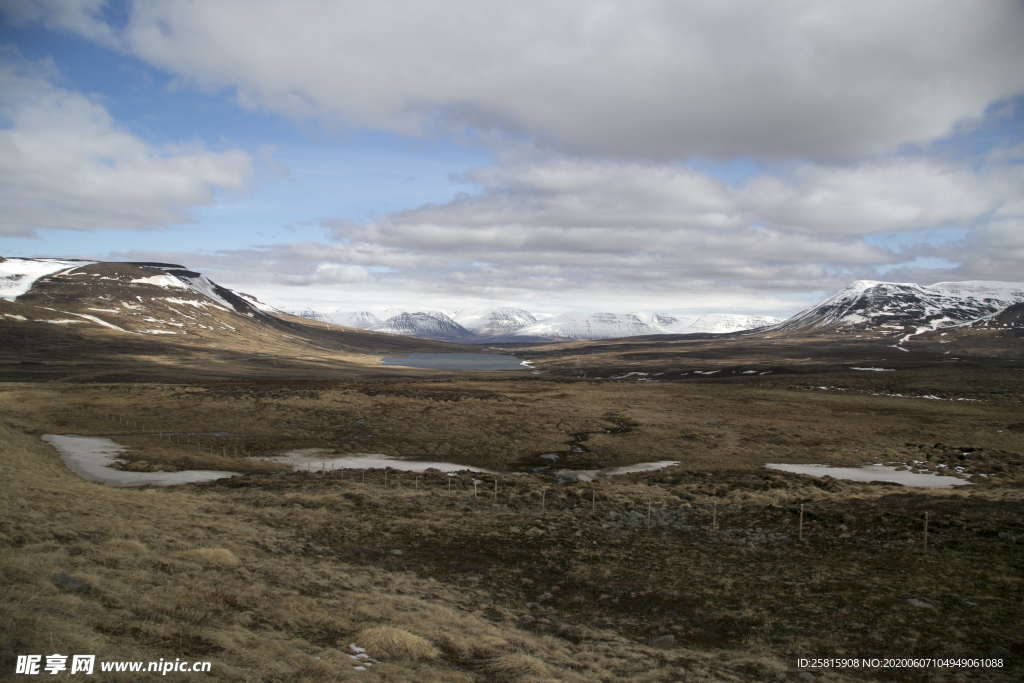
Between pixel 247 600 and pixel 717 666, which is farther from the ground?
pixel 247 600

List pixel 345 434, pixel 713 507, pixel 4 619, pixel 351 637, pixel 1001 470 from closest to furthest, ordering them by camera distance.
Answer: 1. pixel 4 619
2. pixel 351 637
3. pixel 713 507
4. pixel 1001 470
5. pixel 345 434

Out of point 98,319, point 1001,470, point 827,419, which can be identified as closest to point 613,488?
point 1001,470

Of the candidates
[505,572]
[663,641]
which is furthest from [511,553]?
[663,641]

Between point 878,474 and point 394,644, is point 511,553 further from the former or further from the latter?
point 878,474

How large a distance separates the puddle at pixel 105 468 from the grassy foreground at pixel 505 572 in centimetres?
169

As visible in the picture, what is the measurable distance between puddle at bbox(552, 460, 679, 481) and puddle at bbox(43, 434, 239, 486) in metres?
22.5

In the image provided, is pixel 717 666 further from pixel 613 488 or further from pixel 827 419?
pixel 827 419

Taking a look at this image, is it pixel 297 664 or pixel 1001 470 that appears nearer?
pixel 297 664

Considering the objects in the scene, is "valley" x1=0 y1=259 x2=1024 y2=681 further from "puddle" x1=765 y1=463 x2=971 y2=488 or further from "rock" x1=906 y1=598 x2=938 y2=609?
"puddle" x1=765 y1=463 x2=971 y2=488

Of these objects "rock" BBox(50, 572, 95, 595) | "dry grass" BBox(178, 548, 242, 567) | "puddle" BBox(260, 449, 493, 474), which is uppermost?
"rock" BBox(50, 572, 95, 595)

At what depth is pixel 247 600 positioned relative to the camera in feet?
51.3

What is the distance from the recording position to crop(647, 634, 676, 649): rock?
16703mm

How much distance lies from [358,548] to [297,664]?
11.8 m

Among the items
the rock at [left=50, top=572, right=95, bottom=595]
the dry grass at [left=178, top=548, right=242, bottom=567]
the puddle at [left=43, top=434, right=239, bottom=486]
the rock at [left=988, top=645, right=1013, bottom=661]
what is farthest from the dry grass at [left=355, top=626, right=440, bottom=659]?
the puddle at [left=43, top=434, right=239, bottom=486]
